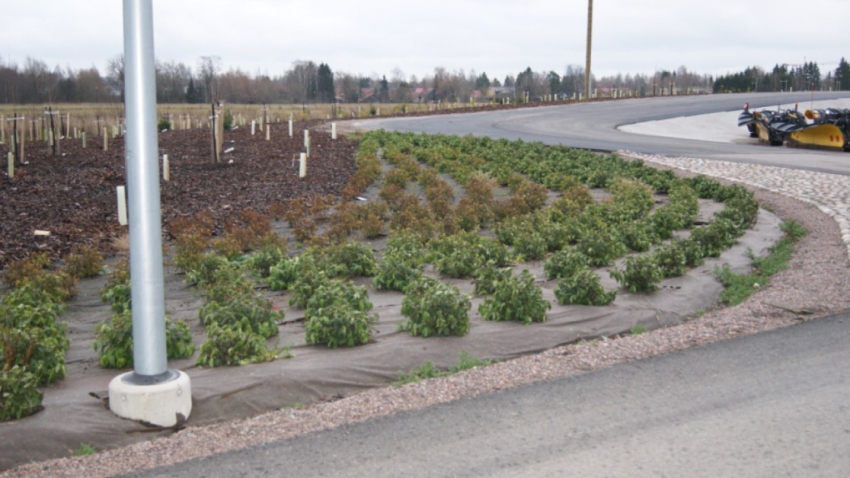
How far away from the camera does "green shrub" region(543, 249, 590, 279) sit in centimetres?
891

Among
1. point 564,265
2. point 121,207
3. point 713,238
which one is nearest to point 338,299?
point 564,265

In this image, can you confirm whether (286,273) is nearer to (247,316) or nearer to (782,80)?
(247,316)

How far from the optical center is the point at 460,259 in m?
9.35

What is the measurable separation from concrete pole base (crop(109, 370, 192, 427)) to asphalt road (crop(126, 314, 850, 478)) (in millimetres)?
655

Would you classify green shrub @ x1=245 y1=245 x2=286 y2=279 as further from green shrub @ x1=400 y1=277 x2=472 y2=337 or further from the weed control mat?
green shrub @ x1=400 y1=277 x2=472 y2=337

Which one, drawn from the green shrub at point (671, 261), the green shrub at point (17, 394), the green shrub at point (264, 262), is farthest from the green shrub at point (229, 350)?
the green shrub at point (671, 261)

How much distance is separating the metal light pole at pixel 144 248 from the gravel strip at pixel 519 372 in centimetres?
28

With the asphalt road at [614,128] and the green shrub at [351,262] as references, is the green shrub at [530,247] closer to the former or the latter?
the green shrub at [351,262]

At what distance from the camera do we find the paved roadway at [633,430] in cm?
446

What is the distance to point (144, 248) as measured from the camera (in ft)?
16.8

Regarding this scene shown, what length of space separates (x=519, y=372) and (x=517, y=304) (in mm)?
1180

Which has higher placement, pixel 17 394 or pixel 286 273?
pixel 286 273

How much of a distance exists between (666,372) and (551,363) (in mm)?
886

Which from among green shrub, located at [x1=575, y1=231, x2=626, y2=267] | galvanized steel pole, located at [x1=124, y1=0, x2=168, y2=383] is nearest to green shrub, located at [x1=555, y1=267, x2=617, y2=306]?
green shrub, located at [x1=575, y1=231, x2=626, y2=267]
